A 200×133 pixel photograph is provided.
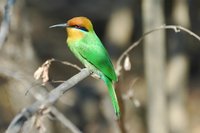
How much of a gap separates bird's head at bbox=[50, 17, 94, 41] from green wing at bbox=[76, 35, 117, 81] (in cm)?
8

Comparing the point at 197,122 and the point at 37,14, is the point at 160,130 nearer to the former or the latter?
the point at 197,122

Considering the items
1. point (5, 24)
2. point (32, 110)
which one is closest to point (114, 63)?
point (5, 24)

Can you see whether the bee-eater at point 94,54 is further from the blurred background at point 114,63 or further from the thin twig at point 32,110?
the thin twig at point 32,110

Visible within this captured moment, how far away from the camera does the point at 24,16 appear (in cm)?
522

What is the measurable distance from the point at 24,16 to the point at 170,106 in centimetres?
197

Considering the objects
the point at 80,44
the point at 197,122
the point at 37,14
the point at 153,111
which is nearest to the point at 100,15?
the point at 37,14

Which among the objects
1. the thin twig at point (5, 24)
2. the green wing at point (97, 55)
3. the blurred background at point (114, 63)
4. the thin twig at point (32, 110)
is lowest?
the blurred background at point (114, 63)

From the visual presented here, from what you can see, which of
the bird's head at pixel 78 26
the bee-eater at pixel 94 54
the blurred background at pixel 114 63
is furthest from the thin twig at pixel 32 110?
the bee-eater at pixel 94 54

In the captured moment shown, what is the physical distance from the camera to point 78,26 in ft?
8.46

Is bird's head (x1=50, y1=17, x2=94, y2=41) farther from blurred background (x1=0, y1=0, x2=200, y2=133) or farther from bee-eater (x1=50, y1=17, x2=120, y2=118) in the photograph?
blurred background (x1=0, y1=0, x2=200, y2=133)

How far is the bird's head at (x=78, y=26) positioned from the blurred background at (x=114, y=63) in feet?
0.67

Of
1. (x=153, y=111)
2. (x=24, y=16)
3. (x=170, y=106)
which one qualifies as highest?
→ (x=24, y=16)

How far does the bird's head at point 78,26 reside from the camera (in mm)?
2531

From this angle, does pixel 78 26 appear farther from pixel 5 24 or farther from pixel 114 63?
pixel 114 63
